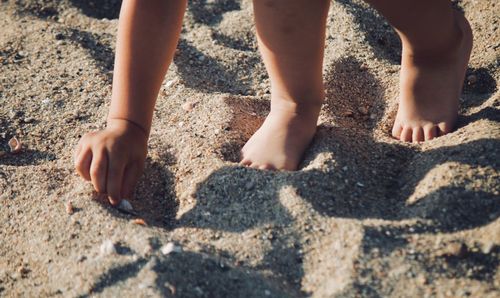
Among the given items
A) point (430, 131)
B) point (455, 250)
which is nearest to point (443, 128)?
point (430, 131)

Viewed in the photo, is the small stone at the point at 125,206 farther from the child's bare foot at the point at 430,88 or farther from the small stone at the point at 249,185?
the child's bare foot at the point at 430,88

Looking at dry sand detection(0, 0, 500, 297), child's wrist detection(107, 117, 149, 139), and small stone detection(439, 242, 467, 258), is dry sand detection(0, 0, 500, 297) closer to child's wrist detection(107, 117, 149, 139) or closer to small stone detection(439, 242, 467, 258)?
small stone detection(439, 242, 467, 258)

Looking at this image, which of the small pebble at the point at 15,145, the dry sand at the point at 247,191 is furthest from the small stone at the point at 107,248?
the small pebble at the point at 15,145

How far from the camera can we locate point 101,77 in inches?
96.0

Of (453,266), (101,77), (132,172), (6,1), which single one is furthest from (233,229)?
(6,1)

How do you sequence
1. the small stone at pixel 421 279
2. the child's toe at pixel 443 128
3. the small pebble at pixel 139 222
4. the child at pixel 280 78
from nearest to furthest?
the small stone at pixel 421 279, the small pebble at pixel 139 222, the child at pixel 280 78, the child's toe at pixel 443 128

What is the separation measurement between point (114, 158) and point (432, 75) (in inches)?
37.3

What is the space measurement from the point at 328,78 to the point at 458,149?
0.63 meters

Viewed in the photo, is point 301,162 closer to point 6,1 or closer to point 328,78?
point 328,78

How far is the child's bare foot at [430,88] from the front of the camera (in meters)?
2.03

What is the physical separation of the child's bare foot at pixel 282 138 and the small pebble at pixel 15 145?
0.69 metres

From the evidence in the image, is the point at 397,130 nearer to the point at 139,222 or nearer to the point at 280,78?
the point at 280,78

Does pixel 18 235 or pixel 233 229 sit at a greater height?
pixel 233 229

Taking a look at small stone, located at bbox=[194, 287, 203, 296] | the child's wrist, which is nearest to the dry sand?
small stone, located at bbox=[194, 287, 203, 296]
